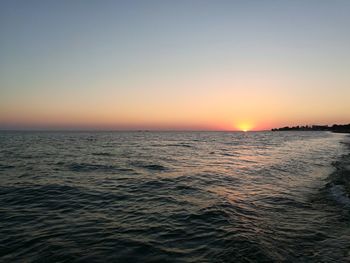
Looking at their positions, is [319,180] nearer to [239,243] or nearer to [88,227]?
[239,243]

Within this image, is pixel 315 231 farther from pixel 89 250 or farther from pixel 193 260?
pixel 89 250

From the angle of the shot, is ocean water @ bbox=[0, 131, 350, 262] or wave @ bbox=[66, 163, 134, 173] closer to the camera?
ocean water @ bbox=[0, 131, 350, 262]

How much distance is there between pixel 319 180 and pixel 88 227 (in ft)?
52.0

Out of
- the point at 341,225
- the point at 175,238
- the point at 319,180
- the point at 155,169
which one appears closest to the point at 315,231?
the point at 341,225

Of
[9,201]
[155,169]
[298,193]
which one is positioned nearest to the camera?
[9,201]

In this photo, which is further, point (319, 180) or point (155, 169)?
point (155, 169)

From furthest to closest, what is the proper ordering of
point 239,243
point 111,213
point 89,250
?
1. point 111,213
2. point 239,243
3. point 89,250

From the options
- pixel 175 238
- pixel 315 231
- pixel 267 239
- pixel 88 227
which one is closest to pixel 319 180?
pixel 315 231

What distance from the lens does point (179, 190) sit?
53.2 ft

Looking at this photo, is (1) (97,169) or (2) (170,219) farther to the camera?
(1) (97,169)

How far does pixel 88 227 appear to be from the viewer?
995cm

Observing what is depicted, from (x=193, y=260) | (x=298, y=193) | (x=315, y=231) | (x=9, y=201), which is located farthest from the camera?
(x=298, y=193)

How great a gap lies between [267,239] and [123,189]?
9266mm

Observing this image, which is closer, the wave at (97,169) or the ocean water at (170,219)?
the ocean water at (170,219)
